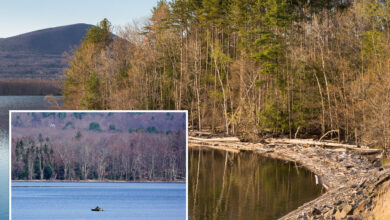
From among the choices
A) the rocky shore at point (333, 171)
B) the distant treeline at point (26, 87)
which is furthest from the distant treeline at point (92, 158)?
the distant treeline at point (26, 87)

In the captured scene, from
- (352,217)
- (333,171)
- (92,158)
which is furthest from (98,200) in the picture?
(333,171)

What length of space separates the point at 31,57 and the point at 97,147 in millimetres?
173891

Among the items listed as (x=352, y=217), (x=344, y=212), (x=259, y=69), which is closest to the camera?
(x=352, y=217)

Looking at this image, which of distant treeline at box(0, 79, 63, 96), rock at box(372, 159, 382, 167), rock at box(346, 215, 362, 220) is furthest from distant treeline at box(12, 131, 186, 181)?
distant treeline at box(0, 79, 63, 96)

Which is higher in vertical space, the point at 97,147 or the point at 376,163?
the point at 97,147

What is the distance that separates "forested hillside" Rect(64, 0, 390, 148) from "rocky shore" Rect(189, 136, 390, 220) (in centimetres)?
121

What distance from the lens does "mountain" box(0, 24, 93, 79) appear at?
143500mm

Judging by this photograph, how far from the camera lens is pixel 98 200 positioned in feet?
14.3

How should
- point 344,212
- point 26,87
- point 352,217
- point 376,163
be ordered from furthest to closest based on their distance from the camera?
point 26,87
point 376,163
point 344,212
point 352,217

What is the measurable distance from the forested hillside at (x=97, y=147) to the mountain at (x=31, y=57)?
4829 inches

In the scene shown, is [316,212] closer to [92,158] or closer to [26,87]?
[92,158]

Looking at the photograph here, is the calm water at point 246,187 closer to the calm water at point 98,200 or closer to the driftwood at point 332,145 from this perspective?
the driftwood at point 332,145

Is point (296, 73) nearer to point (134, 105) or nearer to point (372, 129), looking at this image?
point (372, 129)

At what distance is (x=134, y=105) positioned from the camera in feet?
115
